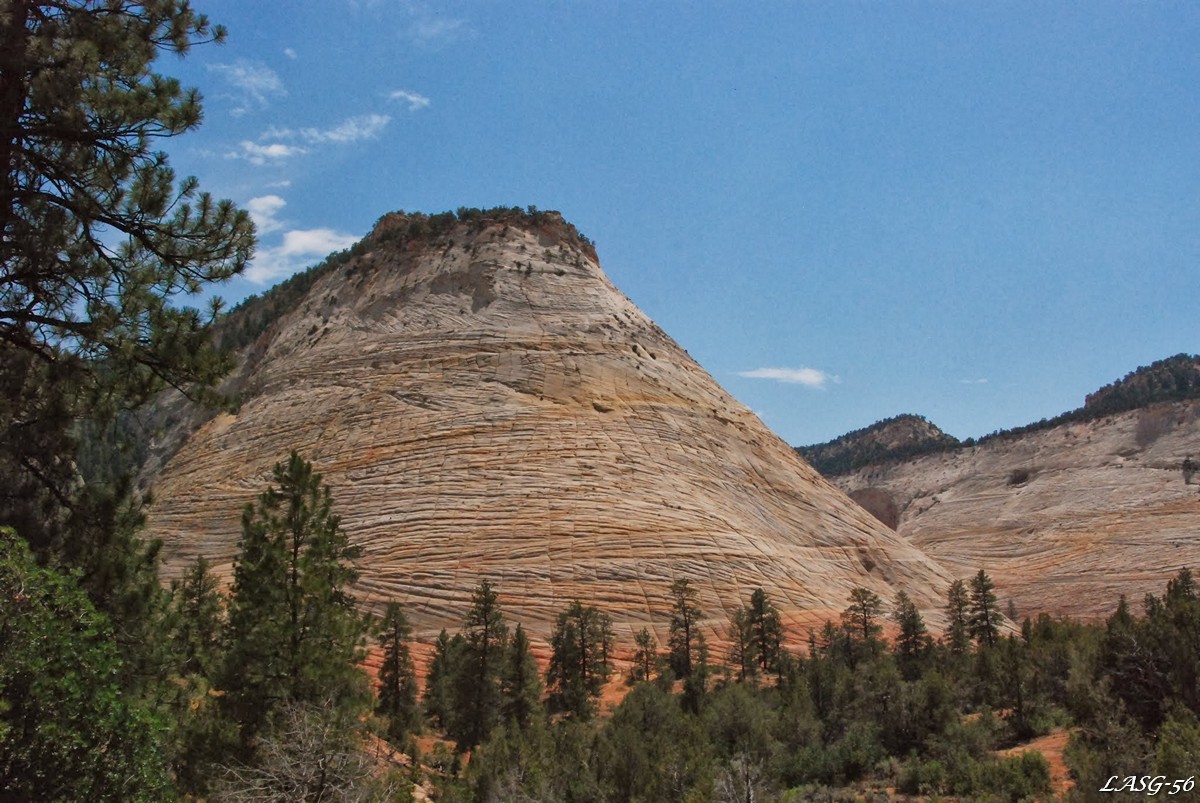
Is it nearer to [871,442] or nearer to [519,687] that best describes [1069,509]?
[871,442]

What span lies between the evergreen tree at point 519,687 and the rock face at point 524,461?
6.85 metres

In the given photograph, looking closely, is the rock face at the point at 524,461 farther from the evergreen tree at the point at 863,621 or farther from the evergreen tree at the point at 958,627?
the evergreen tree at the point at 958,627

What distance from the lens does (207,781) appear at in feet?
39.7

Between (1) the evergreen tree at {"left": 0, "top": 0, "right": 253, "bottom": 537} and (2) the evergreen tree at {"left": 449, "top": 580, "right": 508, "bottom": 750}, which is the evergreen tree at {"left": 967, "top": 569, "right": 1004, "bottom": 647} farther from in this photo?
(1) the evergreen tree at {"left": 0, "top": 0, "right": 253, "bottom": 537}

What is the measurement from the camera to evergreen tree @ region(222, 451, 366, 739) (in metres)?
12.5

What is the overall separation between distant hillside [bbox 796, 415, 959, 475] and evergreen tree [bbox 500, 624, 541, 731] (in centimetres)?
7455

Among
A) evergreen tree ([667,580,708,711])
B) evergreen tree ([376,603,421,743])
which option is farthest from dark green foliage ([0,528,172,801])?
evergreen tree ([667,580,708,711])

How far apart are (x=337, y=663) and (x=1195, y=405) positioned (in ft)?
236

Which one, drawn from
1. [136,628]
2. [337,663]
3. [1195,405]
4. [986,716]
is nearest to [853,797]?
[986,716]

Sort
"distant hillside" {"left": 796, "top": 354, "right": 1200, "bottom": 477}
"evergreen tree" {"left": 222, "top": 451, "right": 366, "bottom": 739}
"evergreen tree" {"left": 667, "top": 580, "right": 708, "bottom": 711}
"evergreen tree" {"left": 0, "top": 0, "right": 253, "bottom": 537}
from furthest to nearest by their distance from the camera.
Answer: "distant hillside" {"left": 796, "top": 354, "right": 1200, "bottom": 477} < "evergreen tree" {"left": 667, "top": 580, "right": 708, "bottom": 711} < "evergreen tree" {"left": 222, "top": 451, "right": 366, "bottom": 739} < "evergreen tree" {"left": 0, "top": 0, "right": 253, "bottom": 537}

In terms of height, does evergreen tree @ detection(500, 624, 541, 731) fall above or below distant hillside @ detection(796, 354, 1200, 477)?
below

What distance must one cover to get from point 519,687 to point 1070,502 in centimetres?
5247

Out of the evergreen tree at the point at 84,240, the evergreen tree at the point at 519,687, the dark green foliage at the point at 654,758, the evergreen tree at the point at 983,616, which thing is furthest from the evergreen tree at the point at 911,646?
the evergreen tree at the point at 84,240

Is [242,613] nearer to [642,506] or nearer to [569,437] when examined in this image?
[642,506]
